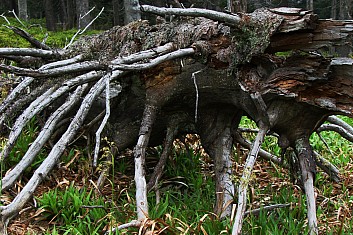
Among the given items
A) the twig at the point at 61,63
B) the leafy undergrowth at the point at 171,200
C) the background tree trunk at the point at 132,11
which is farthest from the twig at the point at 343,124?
the background tree trunk at the point at 132,11

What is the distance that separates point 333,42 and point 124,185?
79.9 inches

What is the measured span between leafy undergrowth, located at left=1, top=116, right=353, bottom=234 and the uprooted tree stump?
0.20m

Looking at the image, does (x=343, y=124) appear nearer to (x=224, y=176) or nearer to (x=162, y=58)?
(x=224, y=176)

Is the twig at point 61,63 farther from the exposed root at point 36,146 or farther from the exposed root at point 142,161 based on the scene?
the exposed root at point 142,161

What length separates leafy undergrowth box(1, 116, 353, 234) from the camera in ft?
8.99

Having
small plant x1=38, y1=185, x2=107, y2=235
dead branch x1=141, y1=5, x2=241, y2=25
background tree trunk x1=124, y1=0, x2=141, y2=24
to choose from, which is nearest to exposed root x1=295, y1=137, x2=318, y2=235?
dead branch x1=141, y1=5, x2=241, y2=25

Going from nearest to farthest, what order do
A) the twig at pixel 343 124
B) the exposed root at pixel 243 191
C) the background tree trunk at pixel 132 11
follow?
the exposed root at pixel 243 191, the twig at pixel 343 124, the background tree trunk at pixel 132 11

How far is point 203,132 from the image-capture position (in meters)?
3.48

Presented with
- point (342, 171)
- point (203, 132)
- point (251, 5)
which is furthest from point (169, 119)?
point (251, 5)

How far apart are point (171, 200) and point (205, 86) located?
0.92 m

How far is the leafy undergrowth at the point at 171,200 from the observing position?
274 centimetres

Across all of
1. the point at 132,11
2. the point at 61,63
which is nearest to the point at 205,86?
the point at 61,63

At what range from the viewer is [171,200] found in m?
3.33

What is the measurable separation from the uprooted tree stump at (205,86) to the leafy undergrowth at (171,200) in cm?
20
